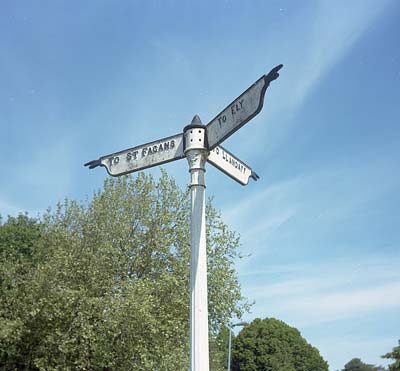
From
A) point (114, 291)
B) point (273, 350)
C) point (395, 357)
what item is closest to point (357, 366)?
point (273, 350)

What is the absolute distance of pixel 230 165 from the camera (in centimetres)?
564

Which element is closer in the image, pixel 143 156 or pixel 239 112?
pixel 239 112

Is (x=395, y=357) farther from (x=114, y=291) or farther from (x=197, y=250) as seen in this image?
(x=197, y=250)

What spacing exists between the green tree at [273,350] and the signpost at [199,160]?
6570 cm

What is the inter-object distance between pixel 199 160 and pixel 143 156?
2.78 ft

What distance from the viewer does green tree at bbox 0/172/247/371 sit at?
1700cm

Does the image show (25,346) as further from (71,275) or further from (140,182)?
(140,182)

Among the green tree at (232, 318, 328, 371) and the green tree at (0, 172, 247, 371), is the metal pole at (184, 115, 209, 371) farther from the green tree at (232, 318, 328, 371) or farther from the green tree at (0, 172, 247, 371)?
the green tree at (232, 318, 328, 371)

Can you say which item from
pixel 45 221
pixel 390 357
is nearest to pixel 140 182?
pixel 45 221

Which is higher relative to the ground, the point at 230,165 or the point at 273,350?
the point at 273,350

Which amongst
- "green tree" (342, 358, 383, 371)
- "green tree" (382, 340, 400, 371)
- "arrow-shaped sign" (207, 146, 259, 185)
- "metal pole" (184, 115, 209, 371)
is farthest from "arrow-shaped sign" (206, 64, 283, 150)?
"green tree" (342, 358, 383, 371)

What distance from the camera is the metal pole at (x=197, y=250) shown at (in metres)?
4.54

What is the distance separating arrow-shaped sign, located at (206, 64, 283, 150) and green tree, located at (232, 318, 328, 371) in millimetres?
66234

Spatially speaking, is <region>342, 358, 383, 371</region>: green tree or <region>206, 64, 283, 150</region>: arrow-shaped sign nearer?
<region>206, 64, 283, 150</region>: arrow-shaped sign
